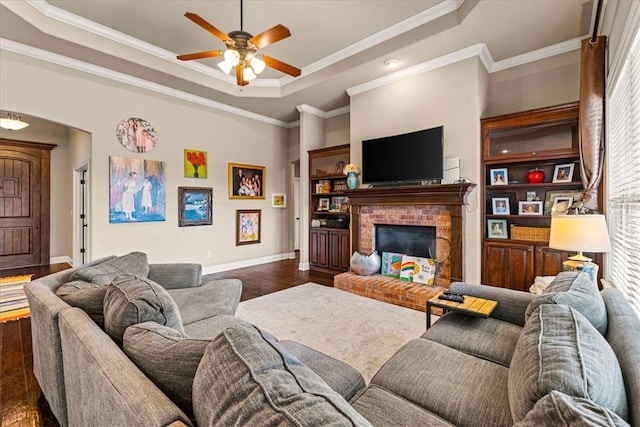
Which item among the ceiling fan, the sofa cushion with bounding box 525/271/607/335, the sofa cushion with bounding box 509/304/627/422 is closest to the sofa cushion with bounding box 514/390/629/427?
the sofa cushion with bounding box 509/304/627/422

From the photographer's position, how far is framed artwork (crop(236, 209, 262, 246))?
6137mm

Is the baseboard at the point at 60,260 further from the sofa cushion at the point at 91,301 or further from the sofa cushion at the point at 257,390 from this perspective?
the sofa cushion at the point at 257,390

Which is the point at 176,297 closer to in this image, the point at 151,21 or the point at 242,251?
the point at 151,21

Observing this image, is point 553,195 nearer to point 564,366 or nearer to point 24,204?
point 564,366

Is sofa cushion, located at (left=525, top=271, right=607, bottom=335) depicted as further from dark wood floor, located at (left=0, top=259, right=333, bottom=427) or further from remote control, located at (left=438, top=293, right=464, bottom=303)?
dark wood floor, located at (left=0, top=259, right=333, bottom=427)

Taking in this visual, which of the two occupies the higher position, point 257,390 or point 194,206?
point 194,206

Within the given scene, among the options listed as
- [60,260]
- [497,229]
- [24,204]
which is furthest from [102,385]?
[60,260]

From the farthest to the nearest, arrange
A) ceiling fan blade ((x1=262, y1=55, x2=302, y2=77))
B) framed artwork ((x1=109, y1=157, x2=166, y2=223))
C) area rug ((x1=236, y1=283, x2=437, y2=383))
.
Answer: framed artwork ((x1=109, y1=157, x2=166, y2=223)) < ceiling fan blade ((x1=262, y1=55, x2=302, y2=77)) < area rug ((x1=236, y1=283, x2=437, y2=383))

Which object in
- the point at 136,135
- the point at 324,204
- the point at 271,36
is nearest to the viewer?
the point at 271,36

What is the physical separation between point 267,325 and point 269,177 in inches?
161

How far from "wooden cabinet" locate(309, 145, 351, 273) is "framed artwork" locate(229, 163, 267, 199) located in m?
1.18

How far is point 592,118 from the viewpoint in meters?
2.87

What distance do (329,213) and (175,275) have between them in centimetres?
351

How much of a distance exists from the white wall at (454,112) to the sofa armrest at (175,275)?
10.6ft
